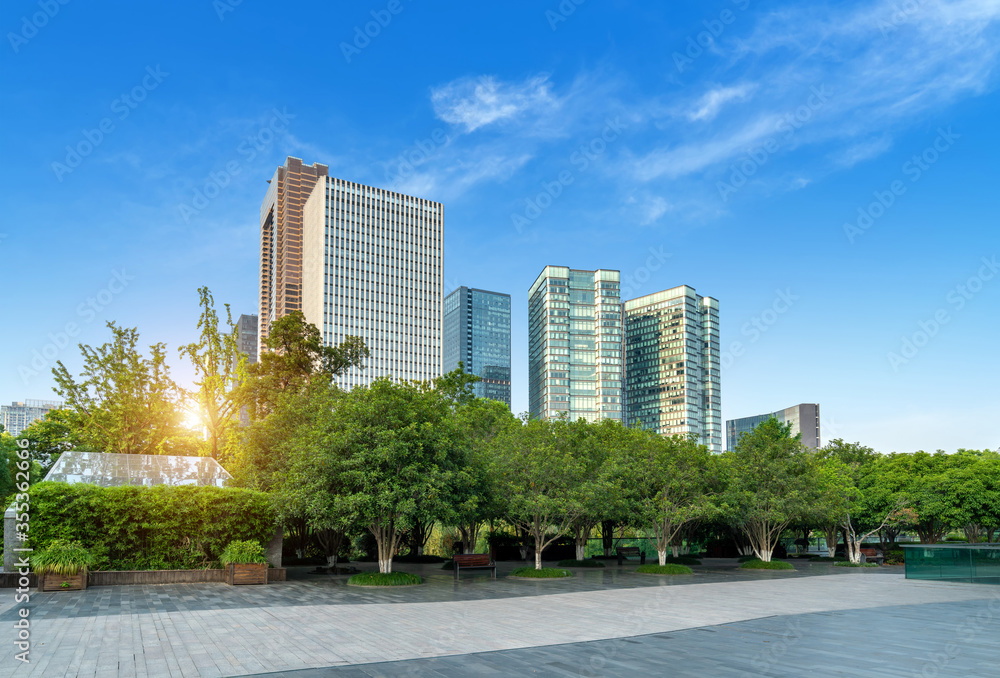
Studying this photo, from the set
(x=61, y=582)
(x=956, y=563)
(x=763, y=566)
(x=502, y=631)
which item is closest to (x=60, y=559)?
(x=61, y=582)

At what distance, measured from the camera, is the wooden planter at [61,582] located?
1881cm

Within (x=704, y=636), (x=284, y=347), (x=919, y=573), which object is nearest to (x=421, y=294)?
(x=284, y=347)

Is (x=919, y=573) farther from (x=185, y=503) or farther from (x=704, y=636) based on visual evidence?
(x=185, y=503)

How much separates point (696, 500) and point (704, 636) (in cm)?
1897

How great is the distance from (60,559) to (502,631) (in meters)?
13.8

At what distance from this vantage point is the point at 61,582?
62.1ft

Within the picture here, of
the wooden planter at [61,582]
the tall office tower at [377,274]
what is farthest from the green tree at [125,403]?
the tall office tower at [377,274]

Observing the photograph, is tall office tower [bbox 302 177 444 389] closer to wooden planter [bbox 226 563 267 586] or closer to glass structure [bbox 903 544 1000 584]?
wooden planter [bbox 226 563 267 586]

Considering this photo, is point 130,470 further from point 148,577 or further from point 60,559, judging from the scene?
point 60,559

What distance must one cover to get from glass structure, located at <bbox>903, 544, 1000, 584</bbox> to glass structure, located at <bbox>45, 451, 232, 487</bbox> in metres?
28.1

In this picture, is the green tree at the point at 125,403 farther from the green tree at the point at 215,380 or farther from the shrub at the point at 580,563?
the shrub at the point at 580,563

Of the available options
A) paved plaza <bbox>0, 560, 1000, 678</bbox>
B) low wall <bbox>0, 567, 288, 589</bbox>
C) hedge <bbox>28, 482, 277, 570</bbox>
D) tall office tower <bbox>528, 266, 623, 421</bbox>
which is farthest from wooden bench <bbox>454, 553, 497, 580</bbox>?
tall office tower <bbox>528, 266, 623, 421</bbox>

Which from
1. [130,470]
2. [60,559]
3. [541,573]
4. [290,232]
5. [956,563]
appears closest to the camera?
[60,559]

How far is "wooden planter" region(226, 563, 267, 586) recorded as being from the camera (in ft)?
72.1
